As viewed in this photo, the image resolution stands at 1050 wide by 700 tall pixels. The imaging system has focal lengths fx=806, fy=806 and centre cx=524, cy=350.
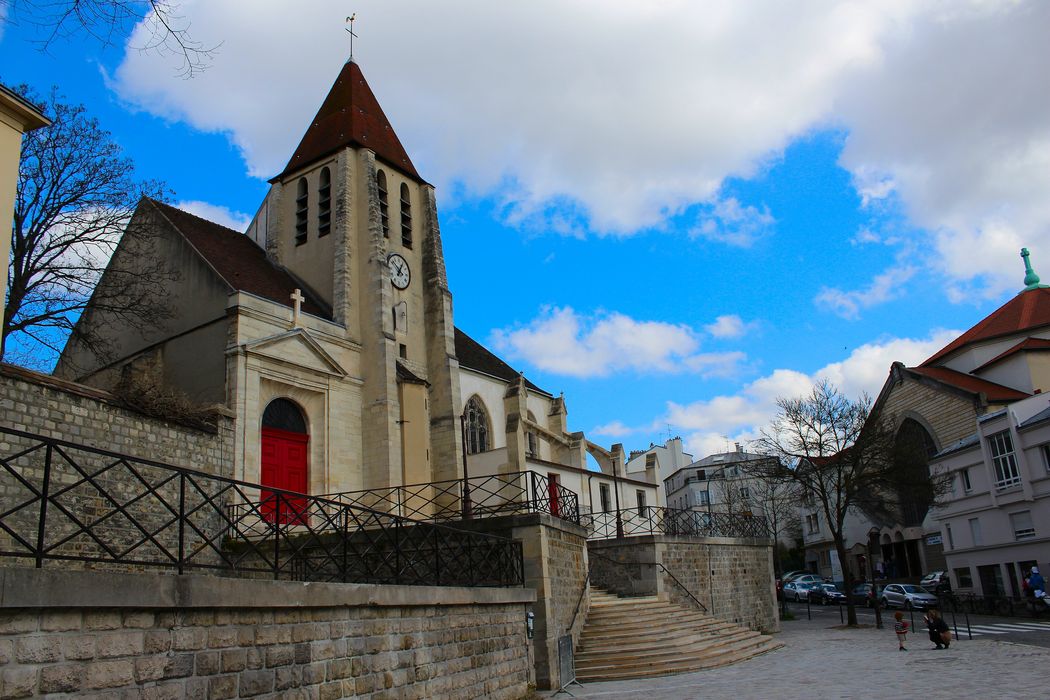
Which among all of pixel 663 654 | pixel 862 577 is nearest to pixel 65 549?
pixel 663 654

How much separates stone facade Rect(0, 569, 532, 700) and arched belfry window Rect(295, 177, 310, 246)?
58.2 feet

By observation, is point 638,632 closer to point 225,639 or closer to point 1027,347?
point 225,639

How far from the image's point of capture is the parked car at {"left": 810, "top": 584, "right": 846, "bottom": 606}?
112ft

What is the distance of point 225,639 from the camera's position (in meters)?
6.33

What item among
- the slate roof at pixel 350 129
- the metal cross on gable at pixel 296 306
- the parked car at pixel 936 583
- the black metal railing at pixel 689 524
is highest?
the slate roof at pixel 350 129

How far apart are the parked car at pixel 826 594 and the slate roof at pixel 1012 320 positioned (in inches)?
599

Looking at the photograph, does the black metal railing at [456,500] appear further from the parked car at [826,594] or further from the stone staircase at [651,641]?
the parked car at [826,594]

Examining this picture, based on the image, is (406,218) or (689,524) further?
(406,218)

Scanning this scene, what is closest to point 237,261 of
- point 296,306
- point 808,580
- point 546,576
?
point 296,306

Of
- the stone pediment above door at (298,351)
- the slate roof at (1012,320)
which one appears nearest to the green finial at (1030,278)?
the slate roof at (1012,320)

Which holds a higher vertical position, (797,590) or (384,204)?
(384,204)

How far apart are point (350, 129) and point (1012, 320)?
3389 centimetres

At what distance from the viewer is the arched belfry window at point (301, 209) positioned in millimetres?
25516

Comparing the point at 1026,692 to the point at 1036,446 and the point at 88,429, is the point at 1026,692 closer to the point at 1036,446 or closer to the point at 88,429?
the point at 88,429
